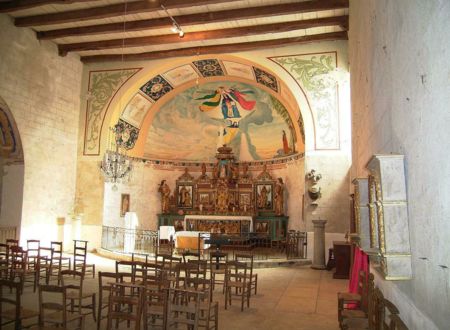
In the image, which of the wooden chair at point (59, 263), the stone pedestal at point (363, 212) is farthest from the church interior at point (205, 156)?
the wooden chair at point (59, 263)

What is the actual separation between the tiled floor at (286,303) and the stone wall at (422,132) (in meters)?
2.04

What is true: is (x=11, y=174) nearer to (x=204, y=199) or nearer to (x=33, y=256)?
(x=33, y=256)

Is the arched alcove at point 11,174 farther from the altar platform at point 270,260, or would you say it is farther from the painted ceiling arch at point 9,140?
the altar platform at point 270,260

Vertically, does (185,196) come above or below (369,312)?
above

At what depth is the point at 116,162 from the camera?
491 inches

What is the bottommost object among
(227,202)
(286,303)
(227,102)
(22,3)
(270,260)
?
(286,303)

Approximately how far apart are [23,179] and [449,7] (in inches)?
464

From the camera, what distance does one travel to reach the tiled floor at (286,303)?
5559 mm

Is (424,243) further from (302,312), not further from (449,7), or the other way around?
(302,312)

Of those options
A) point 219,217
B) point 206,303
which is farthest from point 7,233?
point 206,303

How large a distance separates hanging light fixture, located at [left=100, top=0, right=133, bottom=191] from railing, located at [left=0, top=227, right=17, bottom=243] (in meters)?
3.19

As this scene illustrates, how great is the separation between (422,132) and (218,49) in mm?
10578

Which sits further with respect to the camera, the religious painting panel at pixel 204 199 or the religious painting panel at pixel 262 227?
the religious painting panel at pixel 204 199

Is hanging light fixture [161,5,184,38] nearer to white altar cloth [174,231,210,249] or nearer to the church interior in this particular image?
the church interior
